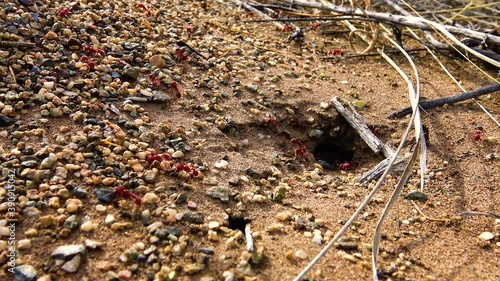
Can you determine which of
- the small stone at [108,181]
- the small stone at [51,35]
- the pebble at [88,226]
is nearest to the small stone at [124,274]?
the pebble at [88,226]

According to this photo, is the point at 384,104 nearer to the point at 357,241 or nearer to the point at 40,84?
the point at 357,241

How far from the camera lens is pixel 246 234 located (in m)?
2.36

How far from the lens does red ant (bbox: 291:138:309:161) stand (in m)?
3.25

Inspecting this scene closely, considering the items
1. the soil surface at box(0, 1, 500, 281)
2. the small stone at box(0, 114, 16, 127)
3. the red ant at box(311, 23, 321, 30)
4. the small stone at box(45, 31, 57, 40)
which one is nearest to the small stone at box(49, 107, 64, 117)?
the soil surface at box(0, 1, 500, 281)

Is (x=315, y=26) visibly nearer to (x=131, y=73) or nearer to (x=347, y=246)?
(x=131, y=73)

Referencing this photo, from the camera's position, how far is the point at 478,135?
3.36m

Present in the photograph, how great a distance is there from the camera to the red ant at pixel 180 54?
3.69 meters

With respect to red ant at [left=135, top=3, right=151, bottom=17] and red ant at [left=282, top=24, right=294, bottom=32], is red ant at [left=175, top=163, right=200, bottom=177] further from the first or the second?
red ant at [left=282, top=24, right=294, bottom=32]

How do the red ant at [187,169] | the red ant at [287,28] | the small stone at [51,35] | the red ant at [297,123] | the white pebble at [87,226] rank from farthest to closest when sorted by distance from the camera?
the red ant at [287,28] → the red ant at [297,123] → the small stone at [51,35] → the red ant at [187,169] → the white pebble at [87,226]

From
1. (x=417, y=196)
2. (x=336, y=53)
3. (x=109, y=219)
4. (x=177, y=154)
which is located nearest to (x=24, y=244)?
(x=109, y=219)

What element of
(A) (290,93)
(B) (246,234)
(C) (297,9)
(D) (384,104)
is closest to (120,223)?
(B) (246,234)

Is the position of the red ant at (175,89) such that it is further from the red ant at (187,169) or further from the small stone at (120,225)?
the small stone at (120,225)

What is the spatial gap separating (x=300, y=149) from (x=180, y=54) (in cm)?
127

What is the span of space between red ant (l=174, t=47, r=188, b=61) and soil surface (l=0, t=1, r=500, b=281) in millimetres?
31
